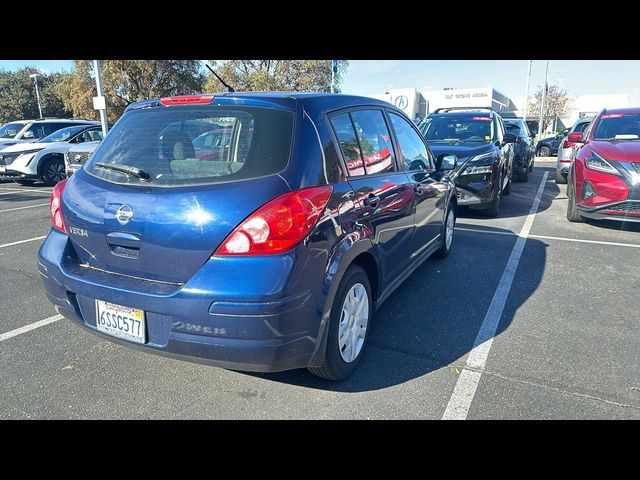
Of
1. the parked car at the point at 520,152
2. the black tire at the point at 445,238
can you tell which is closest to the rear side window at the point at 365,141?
the black tire at the point at 445,238

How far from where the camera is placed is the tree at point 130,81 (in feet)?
93.6

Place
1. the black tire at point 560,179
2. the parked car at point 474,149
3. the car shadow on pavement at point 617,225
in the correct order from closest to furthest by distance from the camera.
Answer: the car shadow on pavement at point 617,225 → the parked car at point 474,149 → the black tire at point 560,179

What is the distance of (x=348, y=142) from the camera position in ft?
9.49

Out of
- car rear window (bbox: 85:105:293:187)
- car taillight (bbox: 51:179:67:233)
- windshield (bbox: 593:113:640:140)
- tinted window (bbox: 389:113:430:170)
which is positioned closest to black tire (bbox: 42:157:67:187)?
car taillight (bbox: 51:179:67:233)

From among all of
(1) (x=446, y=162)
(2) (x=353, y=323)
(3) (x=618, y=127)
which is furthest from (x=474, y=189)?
(2) (x=353, y=323)

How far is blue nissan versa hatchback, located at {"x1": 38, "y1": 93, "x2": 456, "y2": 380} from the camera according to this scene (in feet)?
7.20

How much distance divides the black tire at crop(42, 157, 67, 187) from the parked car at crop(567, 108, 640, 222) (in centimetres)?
1254

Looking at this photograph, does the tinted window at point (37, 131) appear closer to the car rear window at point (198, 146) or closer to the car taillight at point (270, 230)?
the car rear window at point (198, 146)

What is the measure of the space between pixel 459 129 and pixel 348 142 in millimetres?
5936

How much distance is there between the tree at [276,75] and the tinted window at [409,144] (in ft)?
84.4

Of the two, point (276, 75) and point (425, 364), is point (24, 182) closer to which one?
point (425, 364)

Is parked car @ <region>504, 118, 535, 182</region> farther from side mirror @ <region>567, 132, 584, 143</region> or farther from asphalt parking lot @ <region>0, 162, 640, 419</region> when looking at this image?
asphalt parking lot @ <region>0, 162, 640, 419</region>

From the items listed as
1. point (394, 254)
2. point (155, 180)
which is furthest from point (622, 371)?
point (155, 180)
